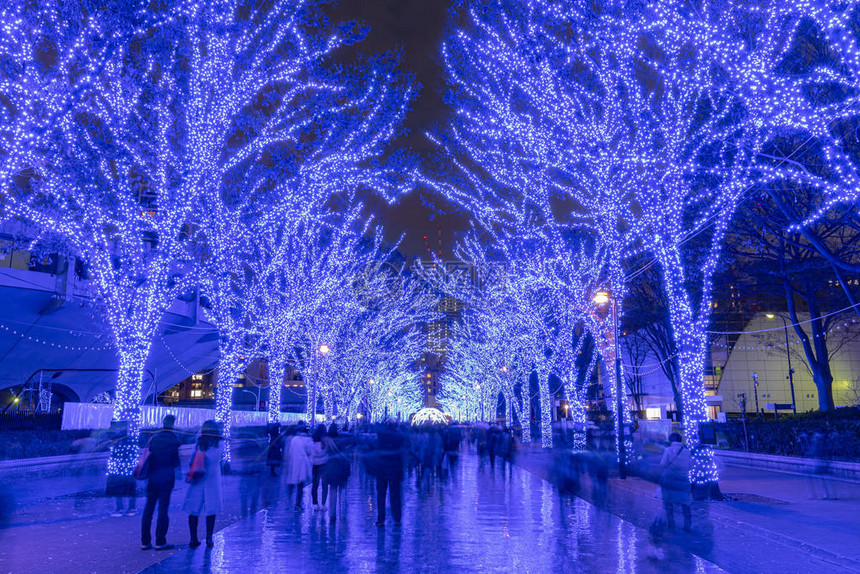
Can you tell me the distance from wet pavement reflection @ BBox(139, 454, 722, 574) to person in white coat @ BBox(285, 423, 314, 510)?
0.53 m

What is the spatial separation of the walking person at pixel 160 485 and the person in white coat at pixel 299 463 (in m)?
4.07

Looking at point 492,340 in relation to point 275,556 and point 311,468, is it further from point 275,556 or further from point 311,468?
point 275,556

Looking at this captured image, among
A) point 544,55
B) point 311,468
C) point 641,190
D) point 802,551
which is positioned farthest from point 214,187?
point 802,551

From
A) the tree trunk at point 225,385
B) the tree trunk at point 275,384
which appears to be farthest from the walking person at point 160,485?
the tree trunk at point 275,384

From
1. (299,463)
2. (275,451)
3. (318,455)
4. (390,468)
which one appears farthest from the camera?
(275,451)

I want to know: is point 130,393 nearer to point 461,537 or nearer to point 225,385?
point 225,385

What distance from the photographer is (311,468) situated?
1345 centimetres

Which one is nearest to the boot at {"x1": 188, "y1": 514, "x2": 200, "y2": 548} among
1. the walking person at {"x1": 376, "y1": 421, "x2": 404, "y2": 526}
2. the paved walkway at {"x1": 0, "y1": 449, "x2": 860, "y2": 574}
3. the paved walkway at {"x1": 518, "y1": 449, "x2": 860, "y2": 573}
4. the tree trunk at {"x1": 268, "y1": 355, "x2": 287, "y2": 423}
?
the paved walkway at {"x1": 0, "y1": 449, "x2": 860, "y2": 574}

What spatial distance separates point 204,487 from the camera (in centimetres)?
884

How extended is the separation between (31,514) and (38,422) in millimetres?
→ 14170

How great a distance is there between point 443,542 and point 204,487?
3.34 metres

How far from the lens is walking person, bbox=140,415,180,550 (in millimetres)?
8617

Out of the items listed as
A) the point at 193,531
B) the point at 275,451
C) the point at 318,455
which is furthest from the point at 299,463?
the point at 275,451

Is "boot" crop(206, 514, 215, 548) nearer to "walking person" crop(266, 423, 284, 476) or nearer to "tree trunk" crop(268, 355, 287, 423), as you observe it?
"walking person" crop(266, 423, 284, 476)
